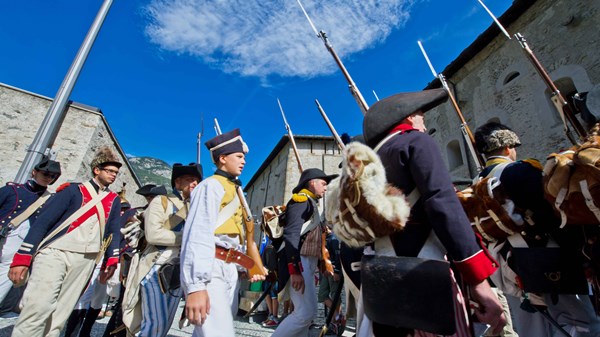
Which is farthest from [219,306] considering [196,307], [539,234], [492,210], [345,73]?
[345,73]

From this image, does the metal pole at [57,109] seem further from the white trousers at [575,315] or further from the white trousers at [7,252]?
the white trousers at [575,315]

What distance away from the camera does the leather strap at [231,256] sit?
2209 millimetres

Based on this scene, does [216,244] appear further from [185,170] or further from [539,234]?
[539,234]

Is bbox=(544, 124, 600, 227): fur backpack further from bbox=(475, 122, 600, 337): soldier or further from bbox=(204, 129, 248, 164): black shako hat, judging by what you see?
bbox=(204, 129, 248, 164): black shako hat

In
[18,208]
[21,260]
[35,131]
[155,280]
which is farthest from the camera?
[35,131]

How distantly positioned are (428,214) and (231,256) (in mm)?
1551

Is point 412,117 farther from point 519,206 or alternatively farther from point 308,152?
point 308,152

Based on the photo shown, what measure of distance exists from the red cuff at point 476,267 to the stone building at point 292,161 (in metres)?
18.0

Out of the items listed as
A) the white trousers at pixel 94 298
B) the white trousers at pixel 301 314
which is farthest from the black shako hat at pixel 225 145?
the white trousers at pixel 94 298

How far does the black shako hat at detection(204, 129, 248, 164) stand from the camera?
103 inches

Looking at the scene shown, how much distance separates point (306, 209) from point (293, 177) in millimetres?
17262

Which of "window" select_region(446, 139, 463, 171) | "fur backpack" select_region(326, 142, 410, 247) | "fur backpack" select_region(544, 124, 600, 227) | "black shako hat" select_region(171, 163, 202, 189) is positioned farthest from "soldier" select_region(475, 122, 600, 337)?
"window" select_region(446, 139, 463, 171)

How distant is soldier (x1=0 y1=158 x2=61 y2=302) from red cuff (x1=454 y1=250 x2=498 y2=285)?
567 centimetres

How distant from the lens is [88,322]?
412cm
